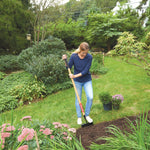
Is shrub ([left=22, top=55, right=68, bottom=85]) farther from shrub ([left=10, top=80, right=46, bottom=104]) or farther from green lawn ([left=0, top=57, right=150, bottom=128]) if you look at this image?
green lawn ([left=0, top=57, right=150, bottom=128])

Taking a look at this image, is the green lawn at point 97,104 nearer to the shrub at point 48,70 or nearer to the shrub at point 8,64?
the shrub at point 48,70

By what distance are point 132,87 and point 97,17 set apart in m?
11.7

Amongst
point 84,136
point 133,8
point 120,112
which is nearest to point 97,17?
point 133,8

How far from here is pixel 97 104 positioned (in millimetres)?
4238

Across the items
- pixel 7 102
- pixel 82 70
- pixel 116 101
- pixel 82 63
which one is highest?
pixel 82 63

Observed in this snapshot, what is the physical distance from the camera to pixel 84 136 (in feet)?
8.10

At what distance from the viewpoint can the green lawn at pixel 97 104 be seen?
3.59 metres

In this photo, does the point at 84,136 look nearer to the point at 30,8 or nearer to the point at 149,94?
the point at 149,94

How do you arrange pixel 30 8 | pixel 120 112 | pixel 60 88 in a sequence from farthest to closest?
pixel 30 8, pixel 60 88, pixel 120 112

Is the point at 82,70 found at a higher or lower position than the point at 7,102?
higher

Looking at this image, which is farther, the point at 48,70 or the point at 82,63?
the point at 48,70

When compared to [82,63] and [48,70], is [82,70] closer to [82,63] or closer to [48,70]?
[82,63]

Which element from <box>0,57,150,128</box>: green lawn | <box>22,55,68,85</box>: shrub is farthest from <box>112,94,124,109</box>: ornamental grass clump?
<box>22,55,68,85</box>: shrub

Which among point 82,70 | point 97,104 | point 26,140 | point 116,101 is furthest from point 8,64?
point 26,140
